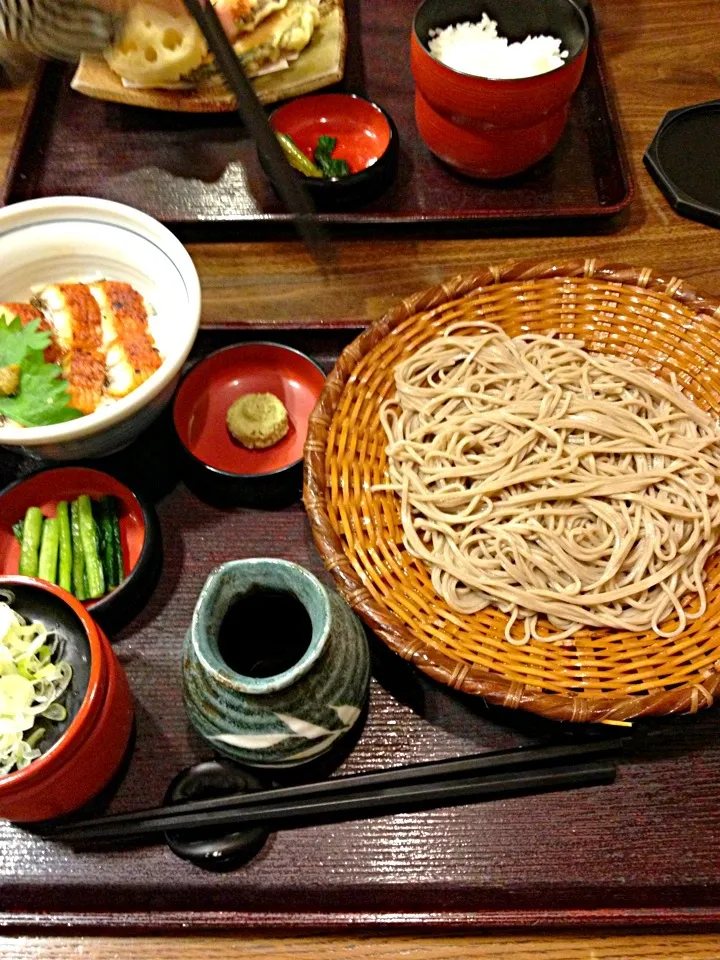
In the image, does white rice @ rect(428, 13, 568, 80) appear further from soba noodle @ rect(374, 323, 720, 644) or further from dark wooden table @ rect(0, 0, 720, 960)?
soba noodle @ rect(374, 323, 720, 644)

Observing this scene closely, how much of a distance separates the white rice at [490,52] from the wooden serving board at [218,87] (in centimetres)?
37

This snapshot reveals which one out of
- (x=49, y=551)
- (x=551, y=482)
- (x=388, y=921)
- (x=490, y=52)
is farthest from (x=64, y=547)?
(x=490, y=52)

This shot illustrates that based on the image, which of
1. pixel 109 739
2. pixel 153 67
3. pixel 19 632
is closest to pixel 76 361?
pixel 19 632

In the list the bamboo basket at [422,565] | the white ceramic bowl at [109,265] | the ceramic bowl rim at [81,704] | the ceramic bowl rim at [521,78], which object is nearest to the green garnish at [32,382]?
the white ceramic bowl at [109,265]

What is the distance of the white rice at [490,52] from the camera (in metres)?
2.02

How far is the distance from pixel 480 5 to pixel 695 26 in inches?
39.3

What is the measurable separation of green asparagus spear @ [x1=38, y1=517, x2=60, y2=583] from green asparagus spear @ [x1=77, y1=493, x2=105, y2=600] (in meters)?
0.05

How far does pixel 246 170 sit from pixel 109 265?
642 mm

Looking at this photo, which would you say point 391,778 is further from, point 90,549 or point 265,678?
point 90,549

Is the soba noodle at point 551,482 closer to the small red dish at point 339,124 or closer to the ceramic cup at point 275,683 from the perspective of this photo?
the ceramic cup at point 275,683

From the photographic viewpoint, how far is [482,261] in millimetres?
2059

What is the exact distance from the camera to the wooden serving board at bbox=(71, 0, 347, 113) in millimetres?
2201

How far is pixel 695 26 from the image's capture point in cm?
254

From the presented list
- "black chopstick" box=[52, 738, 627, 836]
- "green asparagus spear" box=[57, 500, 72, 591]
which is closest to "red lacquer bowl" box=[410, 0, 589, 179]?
"green asparagus spear" box=[57, 500, 72, 591]
